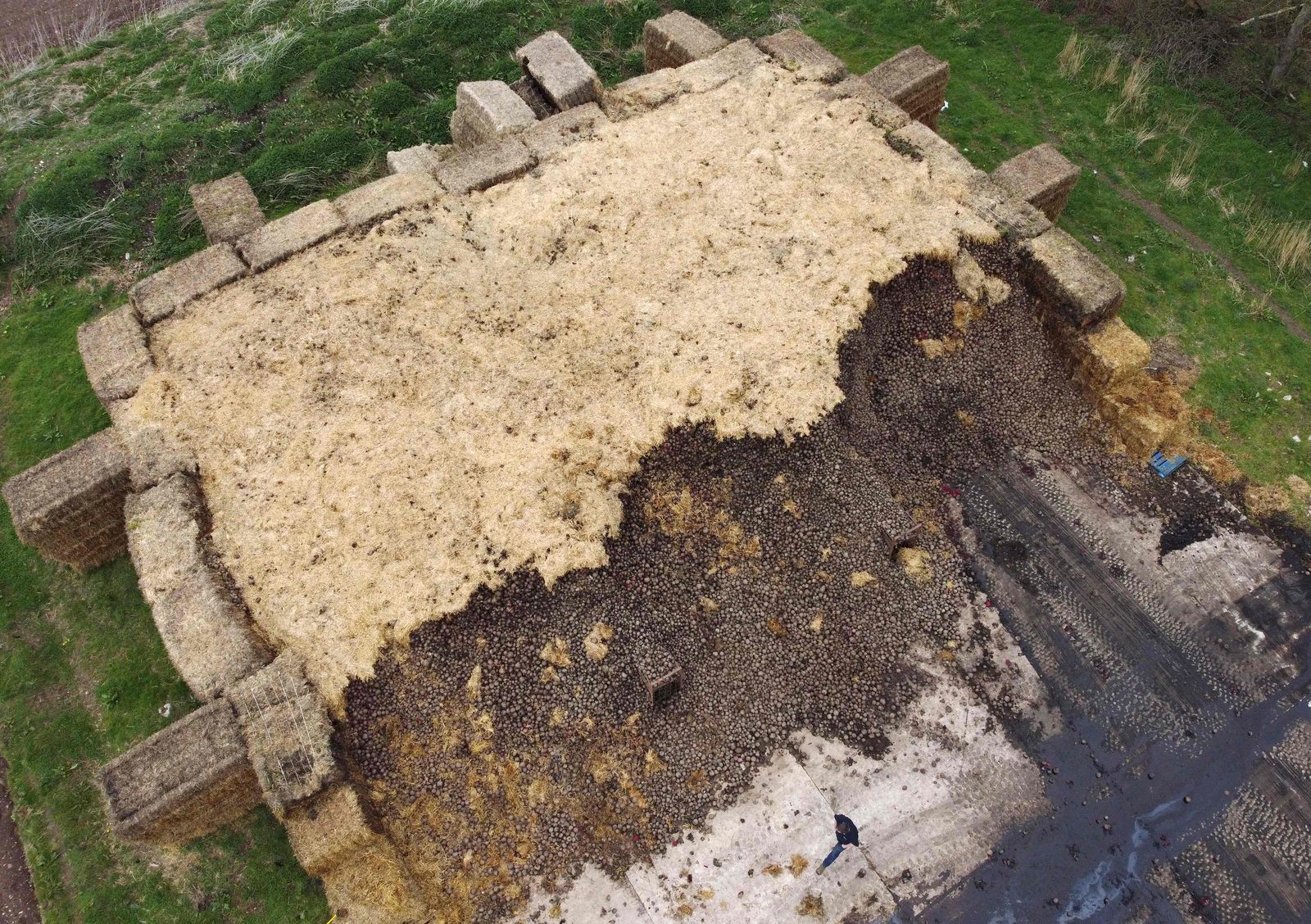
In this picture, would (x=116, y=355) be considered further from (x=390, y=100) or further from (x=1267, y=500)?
(x=1267, y=500)

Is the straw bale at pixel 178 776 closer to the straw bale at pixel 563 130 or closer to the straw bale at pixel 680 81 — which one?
the straw bale at pixel 563 130

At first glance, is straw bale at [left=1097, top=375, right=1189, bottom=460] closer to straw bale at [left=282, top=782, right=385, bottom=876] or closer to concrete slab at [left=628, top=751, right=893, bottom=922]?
concrete slab at [left=628, top=751, right=893, bottom=922]

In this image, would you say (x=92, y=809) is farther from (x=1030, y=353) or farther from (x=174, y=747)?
(x=1030, y=353)

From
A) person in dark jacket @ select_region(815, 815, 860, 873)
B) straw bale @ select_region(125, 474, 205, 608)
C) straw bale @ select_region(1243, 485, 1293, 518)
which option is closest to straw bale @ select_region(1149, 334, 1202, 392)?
straw bale @ select_region(1243, 485, 1293, 518)

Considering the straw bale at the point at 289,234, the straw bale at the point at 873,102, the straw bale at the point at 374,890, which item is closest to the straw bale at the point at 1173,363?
the straw bale at the point at 873,102

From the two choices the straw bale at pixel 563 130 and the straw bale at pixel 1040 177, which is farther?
the straw bale at pixel 563 130

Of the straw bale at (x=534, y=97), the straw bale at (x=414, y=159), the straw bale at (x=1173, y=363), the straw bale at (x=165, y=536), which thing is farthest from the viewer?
the straw bale at (x=534, y=97)

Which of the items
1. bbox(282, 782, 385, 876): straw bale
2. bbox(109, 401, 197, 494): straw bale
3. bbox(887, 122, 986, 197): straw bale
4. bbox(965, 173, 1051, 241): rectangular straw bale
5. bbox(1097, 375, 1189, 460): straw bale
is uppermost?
bbox(887, 122, 986, 197): straw bale
